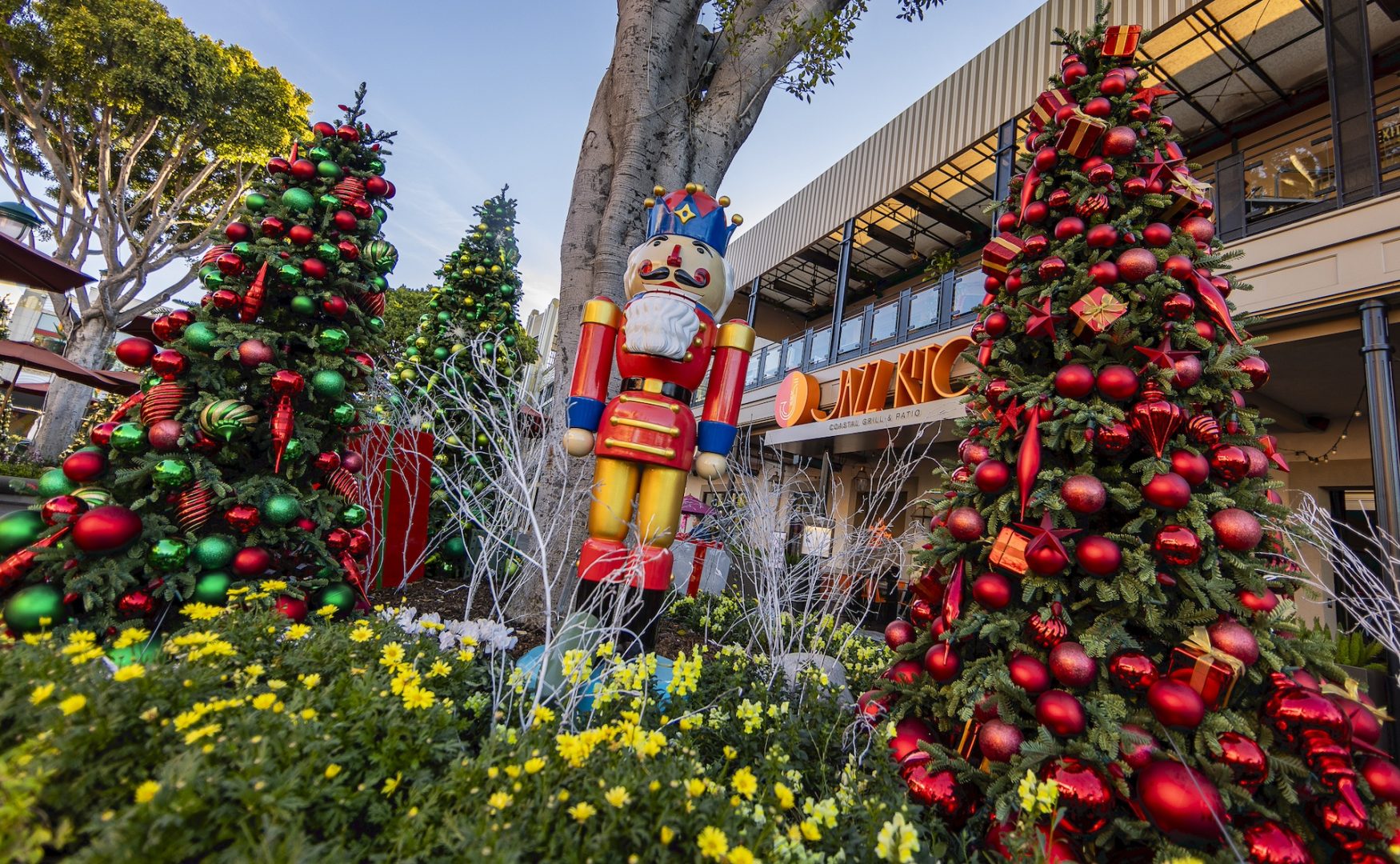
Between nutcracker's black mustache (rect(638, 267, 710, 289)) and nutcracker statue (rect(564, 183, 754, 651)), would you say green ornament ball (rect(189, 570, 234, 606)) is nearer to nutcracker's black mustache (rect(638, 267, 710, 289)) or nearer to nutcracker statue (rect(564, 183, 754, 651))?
nutcracker statue (rect(564, 183, 754, 651))

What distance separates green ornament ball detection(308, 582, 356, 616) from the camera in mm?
2918

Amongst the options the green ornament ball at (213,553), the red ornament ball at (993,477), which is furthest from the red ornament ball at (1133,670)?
the green ornament ball at (213,553)

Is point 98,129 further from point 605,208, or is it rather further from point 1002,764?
point 1002,764

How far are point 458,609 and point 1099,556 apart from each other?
4181mm

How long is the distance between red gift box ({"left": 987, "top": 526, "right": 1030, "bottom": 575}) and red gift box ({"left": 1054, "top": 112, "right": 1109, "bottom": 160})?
1.77 m

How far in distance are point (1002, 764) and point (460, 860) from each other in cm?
159

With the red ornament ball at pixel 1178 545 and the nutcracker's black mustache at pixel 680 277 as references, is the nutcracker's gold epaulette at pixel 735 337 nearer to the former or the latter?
the nutcracker's black mustache at pixel 680 277

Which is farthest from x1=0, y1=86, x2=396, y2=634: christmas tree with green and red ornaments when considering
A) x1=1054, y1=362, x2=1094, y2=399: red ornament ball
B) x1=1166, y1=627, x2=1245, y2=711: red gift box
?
x1=1166, y1=627, x2=1245, y2=711: red gift box

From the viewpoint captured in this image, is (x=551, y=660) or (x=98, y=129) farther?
(x=98, y=129)

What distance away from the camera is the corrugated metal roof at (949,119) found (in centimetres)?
734

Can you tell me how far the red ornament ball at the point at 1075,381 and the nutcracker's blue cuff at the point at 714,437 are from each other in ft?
4.95

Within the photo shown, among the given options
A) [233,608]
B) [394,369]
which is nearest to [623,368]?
[233,608]

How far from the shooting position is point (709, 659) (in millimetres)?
3328

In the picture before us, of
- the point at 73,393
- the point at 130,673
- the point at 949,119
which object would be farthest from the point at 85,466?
the point at 73,393
